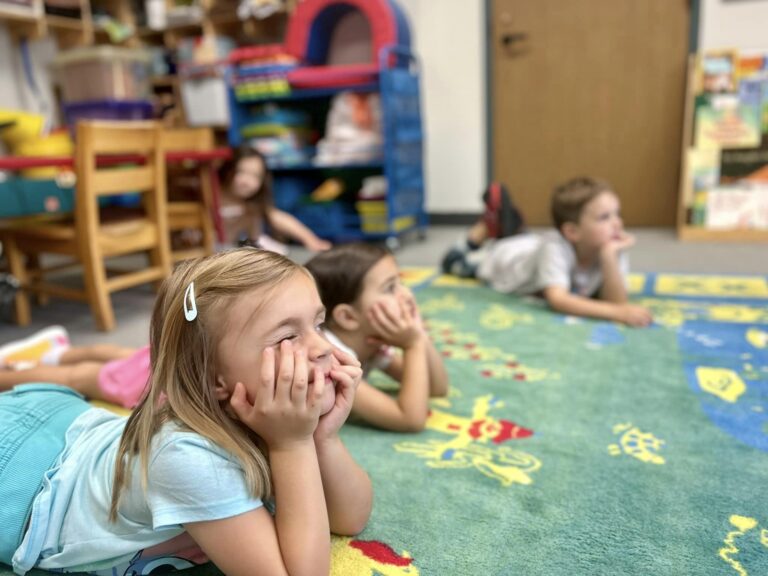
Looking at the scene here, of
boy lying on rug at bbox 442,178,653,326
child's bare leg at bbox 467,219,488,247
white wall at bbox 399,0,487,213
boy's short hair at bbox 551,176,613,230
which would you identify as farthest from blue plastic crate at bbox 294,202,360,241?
boy's short hair at bbox 551,176,613,230

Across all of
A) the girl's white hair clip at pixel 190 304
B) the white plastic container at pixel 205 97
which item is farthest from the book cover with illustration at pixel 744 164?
the girl's white hair clip at pixel 190 304

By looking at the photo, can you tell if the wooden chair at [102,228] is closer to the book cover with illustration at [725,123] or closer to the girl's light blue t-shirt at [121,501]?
the girl's light blue t-shirt at [121,501]

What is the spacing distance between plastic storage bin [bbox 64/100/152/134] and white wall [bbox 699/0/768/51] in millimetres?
2855

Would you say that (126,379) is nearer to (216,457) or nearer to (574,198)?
(216,457)

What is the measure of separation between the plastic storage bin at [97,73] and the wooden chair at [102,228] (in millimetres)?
1575

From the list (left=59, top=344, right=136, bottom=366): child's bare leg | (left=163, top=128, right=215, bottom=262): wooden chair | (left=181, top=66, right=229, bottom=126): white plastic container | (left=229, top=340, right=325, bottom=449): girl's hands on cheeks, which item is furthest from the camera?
(left=181, top=66, right=229, bottom=126): white plastic container

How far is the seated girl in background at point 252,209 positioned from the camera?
8.98ft

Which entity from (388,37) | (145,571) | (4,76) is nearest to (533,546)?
(145,571)

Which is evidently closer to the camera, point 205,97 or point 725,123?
point 725,123

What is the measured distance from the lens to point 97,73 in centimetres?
363

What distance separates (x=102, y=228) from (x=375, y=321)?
1443 mm

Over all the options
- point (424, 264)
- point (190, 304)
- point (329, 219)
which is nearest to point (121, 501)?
point (190, 304)

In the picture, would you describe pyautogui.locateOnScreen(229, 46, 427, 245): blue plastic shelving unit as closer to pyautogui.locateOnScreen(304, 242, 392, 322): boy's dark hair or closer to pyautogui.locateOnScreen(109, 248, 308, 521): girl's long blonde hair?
pyautogui.locateOnScreen(304, 242, 392, 322): boy's dark hair

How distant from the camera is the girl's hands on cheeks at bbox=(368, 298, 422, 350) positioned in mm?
1081
